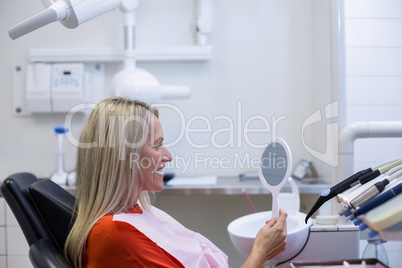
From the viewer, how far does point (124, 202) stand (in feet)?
3.36

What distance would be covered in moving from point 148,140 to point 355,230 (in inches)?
31.8

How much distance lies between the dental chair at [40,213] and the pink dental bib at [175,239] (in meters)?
0.15

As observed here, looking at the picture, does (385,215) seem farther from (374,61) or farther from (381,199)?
(374,61)

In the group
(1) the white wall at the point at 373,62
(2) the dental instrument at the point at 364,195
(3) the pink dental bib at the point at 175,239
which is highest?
(1) the white wall at the point at 373,62

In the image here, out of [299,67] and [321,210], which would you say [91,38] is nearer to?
[299,67]

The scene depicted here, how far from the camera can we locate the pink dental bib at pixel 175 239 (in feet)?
3.21

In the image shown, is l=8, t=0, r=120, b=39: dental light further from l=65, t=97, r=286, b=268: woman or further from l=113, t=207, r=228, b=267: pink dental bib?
l=113, t=207, r=228, b=267: pink dental bib

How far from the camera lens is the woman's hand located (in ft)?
3.47

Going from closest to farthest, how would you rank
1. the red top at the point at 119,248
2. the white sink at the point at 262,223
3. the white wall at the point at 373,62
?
the red top at the point at 119,248 < the white sink at the point at 262,223 < the white wall at the point at 373,62

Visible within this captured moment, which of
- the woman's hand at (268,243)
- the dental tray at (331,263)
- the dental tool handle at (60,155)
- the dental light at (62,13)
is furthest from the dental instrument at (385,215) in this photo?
the dental tool handle at (60,155)

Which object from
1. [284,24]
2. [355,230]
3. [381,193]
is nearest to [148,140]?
[381,193]

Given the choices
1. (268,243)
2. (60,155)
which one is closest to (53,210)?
(268,243)

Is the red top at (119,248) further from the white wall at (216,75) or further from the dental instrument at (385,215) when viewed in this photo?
the white wall at (216,75)

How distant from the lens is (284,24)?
2.30 meters
